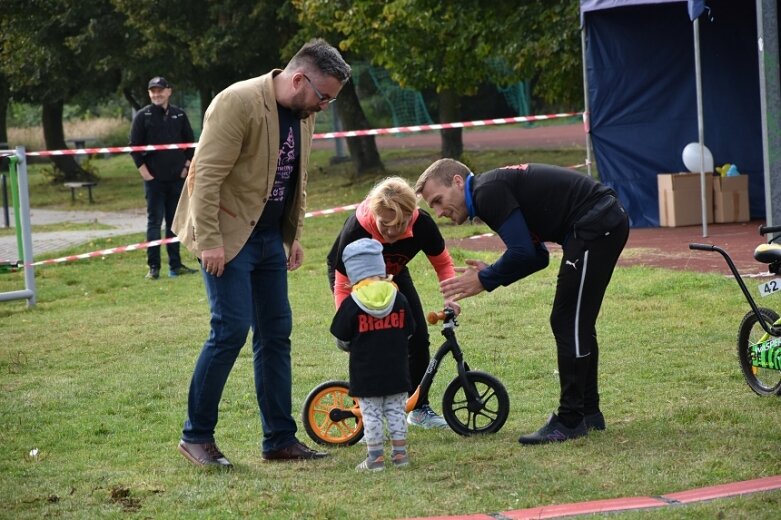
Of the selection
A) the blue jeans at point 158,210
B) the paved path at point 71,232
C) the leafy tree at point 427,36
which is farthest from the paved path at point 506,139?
the blue jeans at point 158,210

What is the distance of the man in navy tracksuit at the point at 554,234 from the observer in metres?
5.93

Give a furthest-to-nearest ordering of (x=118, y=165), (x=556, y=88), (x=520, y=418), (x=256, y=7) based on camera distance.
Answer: (x=118, y=165)
(x=256, y=7)
(x=556, y=88)
(x=520, y=418)

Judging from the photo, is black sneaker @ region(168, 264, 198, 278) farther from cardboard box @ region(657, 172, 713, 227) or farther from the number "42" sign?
the number "42" sign

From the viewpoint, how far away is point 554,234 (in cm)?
618

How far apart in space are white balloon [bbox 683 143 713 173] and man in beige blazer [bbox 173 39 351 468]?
1065cm

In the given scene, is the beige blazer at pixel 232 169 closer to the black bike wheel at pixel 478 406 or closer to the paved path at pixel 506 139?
the black bike wheel at pixel 478 406

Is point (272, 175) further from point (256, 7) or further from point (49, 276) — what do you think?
point (256, 7)

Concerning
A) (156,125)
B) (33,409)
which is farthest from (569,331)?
(156,125)

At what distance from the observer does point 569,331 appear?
619 centimetres

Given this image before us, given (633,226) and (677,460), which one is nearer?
(677,460)

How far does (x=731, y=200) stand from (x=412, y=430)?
33.3ft

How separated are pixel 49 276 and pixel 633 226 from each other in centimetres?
760

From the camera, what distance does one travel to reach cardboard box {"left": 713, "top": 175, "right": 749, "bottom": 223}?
15.8 meters

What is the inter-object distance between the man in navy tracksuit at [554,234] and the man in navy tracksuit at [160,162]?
829cm
